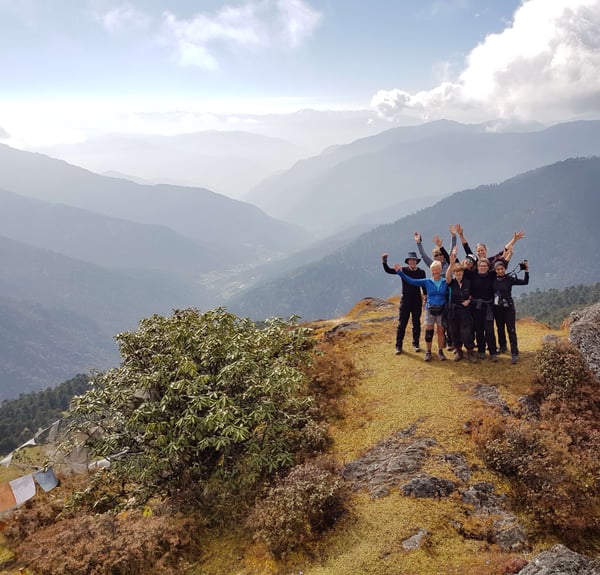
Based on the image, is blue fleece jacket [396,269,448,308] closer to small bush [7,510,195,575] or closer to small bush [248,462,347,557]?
small bush [248,462,347,557]

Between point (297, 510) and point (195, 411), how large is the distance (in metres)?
3.01

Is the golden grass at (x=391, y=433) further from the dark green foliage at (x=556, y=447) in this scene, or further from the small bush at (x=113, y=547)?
the small bush at (x=113, y=547)

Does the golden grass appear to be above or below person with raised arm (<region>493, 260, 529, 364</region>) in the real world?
below

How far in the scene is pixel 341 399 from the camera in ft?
42.0

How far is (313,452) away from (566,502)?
5.19 m

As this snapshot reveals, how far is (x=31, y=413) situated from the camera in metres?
104

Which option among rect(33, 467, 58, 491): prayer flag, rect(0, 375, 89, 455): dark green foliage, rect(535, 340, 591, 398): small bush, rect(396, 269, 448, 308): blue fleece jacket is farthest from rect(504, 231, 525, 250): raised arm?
rect(0, 375, 89, 455): dark green foliage

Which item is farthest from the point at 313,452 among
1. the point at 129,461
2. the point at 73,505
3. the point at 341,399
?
the point at 73,505

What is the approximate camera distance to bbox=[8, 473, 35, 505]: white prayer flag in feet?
40.4

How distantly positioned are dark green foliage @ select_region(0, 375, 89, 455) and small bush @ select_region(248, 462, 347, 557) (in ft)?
289

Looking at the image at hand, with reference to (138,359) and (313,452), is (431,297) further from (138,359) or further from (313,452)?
(138,359)

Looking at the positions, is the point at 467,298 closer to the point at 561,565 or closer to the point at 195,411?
the point at 561,565

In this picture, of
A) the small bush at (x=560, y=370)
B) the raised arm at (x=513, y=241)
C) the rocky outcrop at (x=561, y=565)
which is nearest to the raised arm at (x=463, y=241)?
the raised arm at (x=513, y=241)

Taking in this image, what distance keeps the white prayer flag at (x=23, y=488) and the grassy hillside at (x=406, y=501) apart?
741 mm
